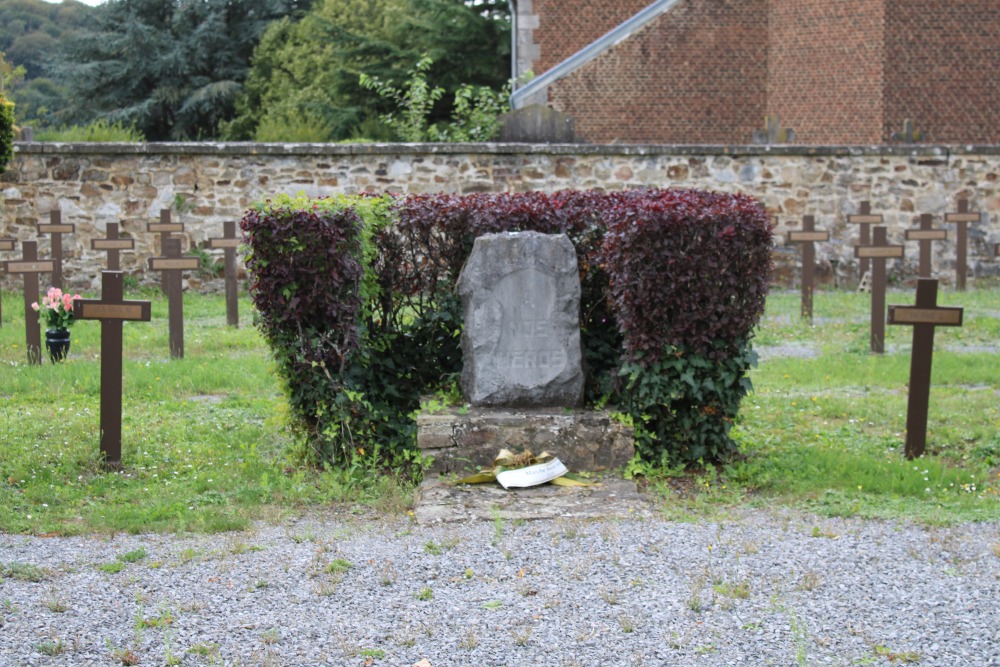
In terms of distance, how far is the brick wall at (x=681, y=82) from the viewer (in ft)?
73.1

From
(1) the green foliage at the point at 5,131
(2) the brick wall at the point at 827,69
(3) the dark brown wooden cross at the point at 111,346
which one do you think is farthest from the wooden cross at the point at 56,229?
(2) the brick wall at the point at 827,69

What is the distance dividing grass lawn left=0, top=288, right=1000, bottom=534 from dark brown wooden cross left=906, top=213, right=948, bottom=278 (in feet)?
13.0

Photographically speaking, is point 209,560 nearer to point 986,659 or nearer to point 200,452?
point 200,452

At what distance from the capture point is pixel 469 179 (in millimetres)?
16531

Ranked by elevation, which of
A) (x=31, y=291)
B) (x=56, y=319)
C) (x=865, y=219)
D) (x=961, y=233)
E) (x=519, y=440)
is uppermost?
(x=865, y=219)

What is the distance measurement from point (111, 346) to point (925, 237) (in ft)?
36.7

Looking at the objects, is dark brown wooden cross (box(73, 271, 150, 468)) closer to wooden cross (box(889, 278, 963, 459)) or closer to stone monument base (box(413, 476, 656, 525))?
stone monument base (box(413, 476, 656, 525))

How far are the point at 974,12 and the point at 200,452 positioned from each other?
1803 cm

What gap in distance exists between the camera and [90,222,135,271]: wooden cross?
13742 mm

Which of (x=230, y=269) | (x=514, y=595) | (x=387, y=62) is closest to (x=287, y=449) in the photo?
(x=514, y=595)

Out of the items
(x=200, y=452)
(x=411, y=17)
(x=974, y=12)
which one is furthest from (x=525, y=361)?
(x=411, y=17)

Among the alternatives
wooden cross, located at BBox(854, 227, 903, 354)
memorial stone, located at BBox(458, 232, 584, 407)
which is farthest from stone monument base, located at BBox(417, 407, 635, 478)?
wooden cross, located at BBox(854, 227, 903, 354)

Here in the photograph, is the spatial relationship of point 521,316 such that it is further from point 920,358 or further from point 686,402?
point 920,358

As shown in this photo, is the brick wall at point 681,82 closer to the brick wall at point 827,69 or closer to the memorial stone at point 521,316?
the brick wall at point 827,69
